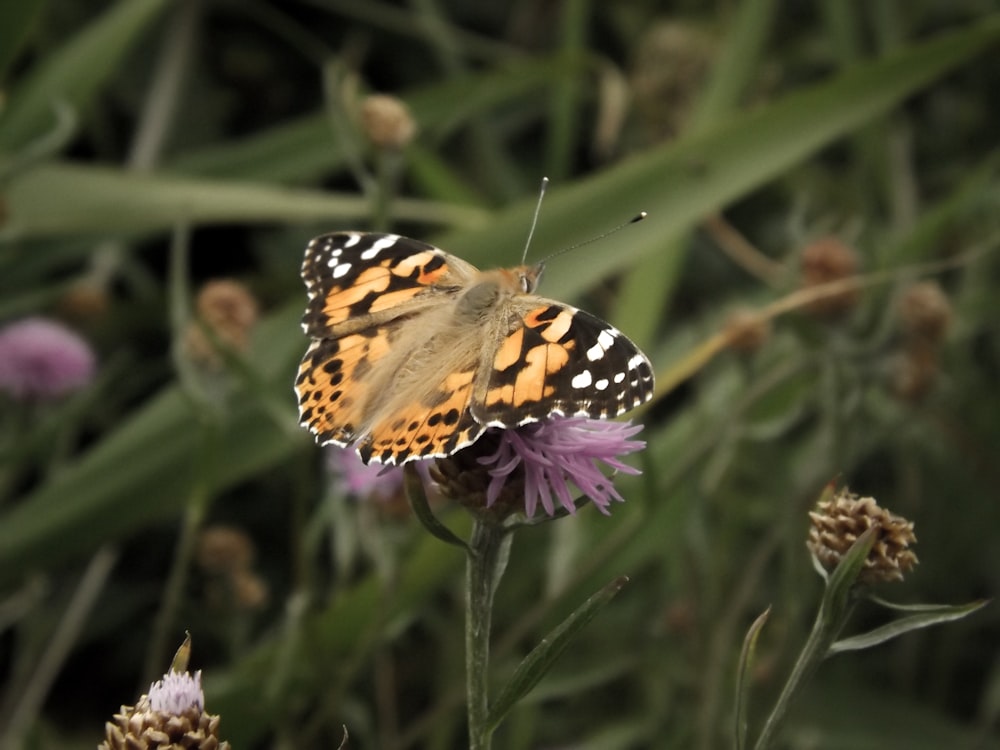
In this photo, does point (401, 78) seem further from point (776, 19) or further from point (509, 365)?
point (509, 365)

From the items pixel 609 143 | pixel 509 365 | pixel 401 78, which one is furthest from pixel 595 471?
pixel 401 78

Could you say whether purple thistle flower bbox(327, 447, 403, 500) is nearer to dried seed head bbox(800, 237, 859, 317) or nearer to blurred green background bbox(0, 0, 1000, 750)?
blurred green background bbox(0, 0, 1000, 750)

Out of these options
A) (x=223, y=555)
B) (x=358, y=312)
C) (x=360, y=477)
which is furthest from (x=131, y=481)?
(x=358, y=312)

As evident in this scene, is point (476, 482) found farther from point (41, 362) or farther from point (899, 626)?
point (41, 362)

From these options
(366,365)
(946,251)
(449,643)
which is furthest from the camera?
(946,251)

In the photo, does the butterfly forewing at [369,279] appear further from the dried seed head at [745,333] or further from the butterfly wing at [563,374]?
the dried seed head at [745,333]

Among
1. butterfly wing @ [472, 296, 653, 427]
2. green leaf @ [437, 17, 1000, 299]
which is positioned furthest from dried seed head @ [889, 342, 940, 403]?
butterfly wing @ [472, 296, 653, 427]

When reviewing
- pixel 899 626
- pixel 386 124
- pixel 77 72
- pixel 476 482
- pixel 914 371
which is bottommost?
pixel 914 371
